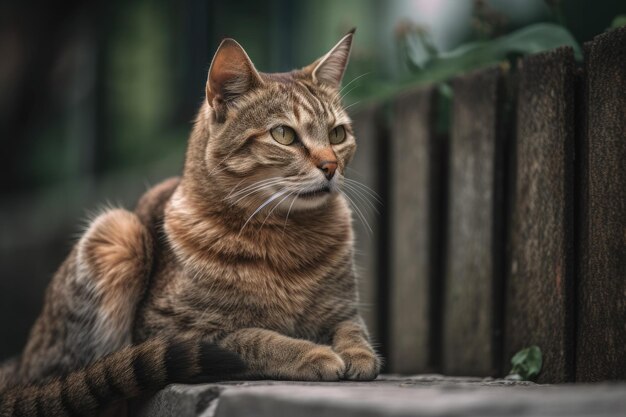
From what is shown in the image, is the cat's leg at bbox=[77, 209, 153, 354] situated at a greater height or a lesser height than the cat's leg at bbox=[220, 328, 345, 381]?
greater

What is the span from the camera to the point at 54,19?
361 inches

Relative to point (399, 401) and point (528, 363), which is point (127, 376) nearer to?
point (399, 401)

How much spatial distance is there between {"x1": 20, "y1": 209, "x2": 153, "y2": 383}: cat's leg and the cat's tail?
358 mm

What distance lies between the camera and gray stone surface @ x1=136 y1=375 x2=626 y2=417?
1557 millimetres

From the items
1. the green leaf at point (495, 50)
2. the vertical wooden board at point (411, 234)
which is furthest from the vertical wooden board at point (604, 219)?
the vertical wooden board at point (411, 234)

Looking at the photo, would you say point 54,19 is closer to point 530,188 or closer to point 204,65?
point 204,65

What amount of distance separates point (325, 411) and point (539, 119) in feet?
4.93

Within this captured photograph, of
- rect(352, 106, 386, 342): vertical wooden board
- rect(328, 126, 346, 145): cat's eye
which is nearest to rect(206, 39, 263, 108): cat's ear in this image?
rect(328, 126, 346, 145): cat's eye

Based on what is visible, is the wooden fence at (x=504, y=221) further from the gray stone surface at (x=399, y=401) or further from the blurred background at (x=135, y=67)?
the gray stone surface at (x=399, y=401)

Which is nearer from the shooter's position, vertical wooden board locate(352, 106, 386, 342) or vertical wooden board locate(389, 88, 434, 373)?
vertical wooden board locate(389, 88, 434, 373)

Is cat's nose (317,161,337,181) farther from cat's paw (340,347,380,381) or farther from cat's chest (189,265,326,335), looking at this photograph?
cat's paw (340,347,380,381)

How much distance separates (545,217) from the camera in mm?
2801

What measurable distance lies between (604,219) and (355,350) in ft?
2.88

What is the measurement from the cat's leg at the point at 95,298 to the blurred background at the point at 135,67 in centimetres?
110
